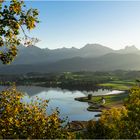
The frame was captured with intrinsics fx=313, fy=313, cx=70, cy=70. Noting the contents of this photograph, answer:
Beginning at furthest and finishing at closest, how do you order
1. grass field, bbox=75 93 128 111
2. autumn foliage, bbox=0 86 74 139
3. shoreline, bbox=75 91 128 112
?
1. grass field, bbox=75 93 128 111
2. shoreline, bbox=75 91 128 112
3. autumn foliage, bbox=0 86 74 139

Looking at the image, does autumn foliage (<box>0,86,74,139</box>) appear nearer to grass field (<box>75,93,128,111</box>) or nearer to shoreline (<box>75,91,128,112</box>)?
shoreline (<box>75,91,128,112</box>)

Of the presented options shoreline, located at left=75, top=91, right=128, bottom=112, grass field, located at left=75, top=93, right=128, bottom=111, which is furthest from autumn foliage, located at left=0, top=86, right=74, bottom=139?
grass field, located at left=75, top=93, right=128, bottom=111

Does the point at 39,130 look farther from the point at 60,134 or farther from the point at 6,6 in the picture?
the point at 6,6

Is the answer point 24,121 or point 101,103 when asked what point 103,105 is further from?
point 24,121

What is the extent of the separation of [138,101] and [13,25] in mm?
16791

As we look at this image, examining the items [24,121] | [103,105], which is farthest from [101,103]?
[24,121]

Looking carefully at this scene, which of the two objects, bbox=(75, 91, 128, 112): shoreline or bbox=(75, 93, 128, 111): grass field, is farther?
bbox=(75, 93, 128, 111): grass field

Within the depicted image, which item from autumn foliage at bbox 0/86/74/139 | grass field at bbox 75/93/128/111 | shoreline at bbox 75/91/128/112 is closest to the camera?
autumn foliage at bbox 0/86/74/139

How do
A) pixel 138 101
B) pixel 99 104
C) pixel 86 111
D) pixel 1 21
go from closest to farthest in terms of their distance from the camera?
pixel 1 21, pixel 138 101, pixel 86 111, pixel 99 104

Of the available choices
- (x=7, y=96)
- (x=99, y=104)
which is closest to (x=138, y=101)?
(x=7, y=96)

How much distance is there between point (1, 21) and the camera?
2145 cm

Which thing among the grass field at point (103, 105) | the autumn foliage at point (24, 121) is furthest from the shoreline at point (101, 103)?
the autumn foliage at point (24, 121)

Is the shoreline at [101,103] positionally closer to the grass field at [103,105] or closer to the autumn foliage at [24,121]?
the grass field at [103,105]

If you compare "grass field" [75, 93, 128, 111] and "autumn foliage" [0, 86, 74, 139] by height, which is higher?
"autumn foliage" [0, 86, 74, 139]
